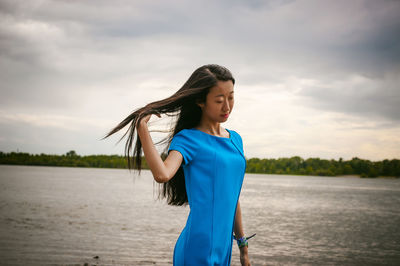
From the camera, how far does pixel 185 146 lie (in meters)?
2.05

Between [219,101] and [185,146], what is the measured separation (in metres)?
0.38

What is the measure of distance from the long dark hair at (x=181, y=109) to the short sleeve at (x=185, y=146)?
0.65 ft

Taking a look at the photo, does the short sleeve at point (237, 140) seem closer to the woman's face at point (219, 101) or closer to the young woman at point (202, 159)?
the young woman at point (202, 159)

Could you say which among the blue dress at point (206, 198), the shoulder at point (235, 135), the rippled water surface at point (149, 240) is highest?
the shoulder at point (235, 135)

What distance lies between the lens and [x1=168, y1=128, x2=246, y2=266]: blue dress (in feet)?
6.59

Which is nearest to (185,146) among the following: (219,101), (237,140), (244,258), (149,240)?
(219,101)

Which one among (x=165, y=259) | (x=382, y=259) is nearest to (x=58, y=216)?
(x=165, y=259)

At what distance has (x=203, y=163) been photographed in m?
2.08

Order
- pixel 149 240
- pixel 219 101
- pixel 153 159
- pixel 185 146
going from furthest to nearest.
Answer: pixel 149 240 < pixel 219 101 < pixel 185 146 < pixel 153 159

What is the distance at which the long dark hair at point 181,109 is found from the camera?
206 centimetres

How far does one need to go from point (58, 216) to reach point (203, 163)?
1786 cm

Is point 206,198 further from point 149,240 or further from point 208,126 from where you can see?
point 149,240

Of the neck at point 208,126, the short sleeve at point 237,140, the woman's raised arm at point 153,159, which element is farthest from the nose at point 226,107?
the woman's raised arm at point 153,159

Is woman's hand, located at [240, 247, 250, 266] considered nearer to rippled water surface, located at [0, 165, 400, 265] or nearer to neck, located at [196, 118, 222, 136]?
neck, located at [196, 118, 222, 136]
